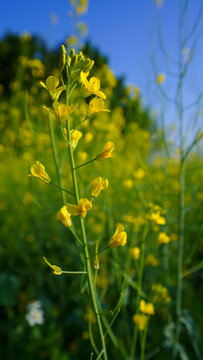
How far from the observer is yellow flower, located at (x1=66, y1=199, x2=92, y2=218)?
603mm

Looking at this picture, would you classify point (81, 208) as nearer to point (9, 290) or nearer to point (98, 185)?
point (98, 185)

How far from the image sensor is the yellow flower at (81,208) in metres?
0.60

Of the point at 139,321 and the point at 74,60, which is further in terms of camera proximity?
the point at 139,321

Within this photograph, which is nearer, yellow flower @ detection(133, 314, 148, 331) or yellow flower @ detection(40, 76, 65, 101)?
yellow flower @ detection(40, 76, 65, 101)

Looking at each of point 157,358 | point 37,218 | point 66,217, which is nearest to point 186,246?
point 157,358

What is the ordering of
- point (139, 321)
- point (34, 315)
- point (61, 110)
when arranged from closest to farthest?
1. point (61, 110)
2. point (139, 321)
3. point (34, 315)

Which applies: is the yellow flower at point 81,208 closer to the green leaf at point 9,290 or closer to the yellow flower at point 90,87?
the yellow flower at point 90,87

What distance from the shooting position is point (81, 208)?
0.61 m

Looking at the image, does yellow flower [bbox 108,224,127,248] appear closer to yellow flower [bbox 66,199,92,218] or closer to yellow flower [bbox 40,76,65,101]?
yellow flower [bbox 66,199,92,218]

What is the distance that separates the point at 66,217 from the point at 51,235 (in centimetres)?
213

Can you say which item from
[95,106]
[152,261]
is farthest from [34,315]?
[95,106]

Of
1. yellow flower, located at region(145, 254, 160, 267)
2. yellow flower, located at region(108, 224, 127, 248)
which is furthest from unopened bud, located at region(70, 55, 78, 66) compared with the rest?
yellow flower, located at region(145, 254, 160, 267)

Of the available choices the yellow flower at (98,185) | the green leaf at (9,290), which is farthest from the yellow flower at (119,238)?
the green leaf at (9,290)

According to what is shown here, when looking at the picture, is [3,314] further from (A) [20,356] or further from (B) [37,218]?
(B) [37,218]
